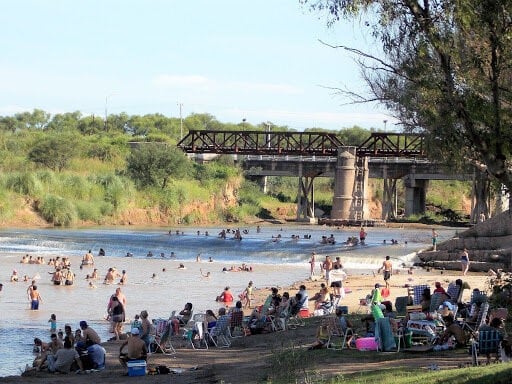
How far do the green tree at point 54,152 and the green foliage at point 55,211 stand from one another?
13612 mm

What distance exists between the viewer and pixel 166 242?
6184 cm

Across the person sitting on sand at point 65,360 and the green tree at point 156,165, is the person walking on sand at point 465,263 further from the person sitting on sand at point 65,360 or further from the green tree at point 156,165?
the green tree at point 156,165

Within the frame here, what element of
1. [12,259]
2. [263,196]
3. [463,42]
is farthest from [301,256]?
[263,196]

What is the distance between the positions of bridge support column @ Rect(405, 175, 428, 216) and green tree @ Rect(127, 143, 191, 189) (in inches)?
731

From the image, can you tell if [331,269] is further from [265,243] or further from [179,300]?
[265,243]

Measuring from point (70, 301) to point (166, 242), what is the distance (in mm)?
28448

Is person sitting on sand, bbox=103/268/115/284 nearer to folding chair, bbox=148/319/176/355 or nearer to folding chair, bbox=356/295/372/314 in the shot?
folding chair, bbox=356/295/372/314

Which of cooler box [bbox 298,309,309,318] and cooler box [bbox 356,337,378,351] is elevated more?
cooler box [bbox 356,337,378,351]

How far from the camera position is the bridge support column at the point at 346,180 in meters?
86.7

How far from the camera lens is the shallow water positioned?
96.2ft

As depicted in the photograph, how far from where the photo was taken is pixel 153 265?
47.8 metres

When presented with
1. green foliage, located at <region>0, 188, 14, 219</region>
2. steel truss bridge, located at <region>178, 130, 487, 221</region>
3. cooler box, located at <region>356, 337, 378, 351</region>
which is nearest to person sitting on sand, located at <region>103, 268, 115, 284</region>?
cooler box, located at <region>356, 337, 378, 351</region>

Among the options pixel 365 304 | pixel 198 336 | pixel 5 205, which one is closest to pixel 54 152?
pixel 5 205

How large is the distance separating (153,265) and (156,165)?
127 feet
